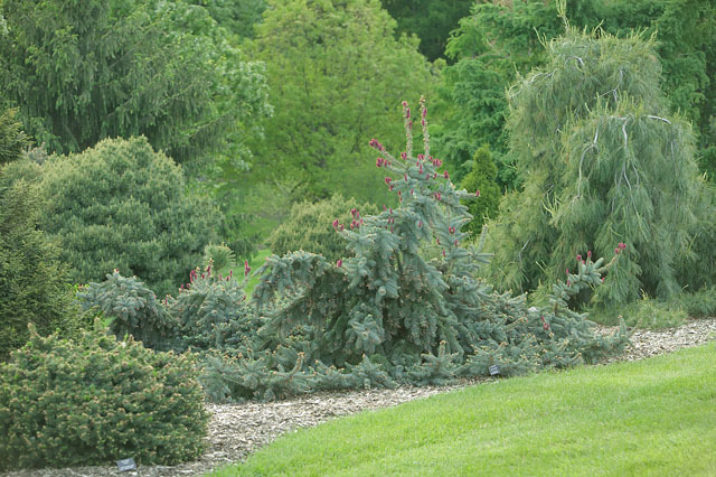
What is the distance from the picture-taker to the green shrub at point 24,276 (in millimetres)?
6258

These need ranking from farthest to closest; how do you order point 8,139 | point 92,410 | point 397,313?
point 397,313 < point 8,139 < point 92,410

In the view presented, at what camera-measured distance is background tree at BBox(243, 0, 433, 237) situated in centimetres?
2442

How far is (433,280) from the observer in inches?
310

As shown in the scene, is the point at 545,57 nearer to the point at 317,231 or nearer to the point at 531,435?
the point at 317,231

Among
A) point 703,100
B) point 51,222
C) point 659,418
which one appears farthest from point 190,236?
A: point 703,100

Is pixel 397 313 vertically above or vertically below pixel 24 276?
below

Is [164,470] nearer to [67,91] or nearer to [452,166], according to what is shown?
[67,91]

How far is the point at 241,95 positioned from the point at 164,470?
18.0m

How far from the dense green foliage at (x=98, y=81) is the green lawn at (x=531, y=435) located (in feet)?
45.1

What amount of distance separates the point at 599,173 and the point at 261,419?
21.9 feet

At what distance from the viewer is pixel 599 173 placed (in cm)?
1121

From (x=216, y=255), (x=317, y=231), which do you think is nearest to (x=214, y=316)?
(x=216, y=255)

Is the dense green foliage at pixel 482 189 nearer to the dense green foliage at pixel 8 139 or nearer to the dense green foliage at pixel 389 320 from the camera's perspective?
the dense green foliage at pixel 389 320

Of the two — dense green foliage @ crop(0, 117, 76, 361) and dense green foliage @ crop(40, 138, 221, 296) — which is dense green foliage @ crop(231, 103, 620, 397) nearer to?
dense green foliage @ crop(0, 117, 76, 361)
